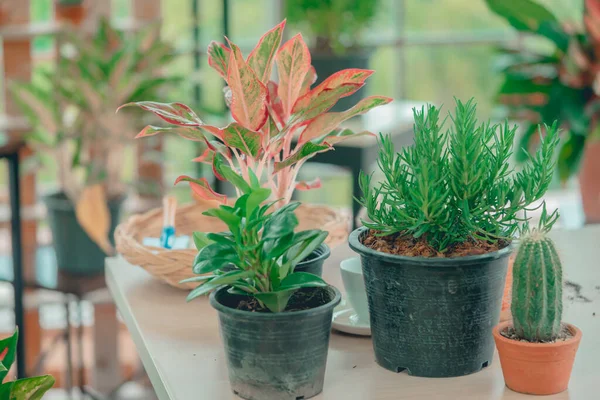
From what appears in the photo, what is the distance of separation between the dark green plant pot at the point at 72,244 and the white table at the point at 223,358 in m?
1.40

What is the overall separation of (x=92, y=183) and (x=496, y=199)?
201 centimetres

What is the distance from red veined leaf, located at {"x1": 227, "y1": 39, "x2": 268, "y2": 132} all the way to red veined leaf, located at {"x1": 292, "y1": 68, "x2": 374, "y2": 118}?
0.05m

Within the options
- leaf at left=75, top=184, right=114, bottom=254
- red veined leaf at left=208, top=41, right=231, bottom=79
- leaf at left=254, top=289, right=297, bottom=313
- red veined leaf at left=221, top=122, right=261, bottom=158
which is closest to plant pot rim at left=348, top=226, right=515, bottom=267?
leaf at left=254, top=289, right=297, bottom=313

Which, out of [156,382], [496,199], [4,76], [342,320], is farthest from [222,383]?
[4,76]

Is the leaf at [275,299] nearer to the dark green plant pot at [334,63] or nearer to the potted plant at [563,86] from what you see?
the dark green plant pot at [334,63]

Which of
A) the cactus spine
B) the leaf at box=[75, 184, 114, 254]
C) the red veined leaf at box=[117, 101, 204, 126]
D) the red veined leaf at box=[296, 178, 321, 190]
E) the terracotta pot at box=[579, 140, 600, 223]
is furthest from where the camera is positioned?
the terracotta pot at box=[579, 140, 600, 223]

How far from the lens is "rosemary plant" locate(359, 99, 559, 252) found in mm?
894

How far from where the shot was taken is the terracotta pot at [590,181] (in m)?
2.96

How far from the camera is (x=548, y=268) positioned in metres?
0.84

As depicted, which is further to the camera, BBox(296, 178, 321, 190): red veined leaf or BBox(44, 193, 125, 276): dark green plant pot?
BBox(44, 193, 125, 276): dark green plant pot

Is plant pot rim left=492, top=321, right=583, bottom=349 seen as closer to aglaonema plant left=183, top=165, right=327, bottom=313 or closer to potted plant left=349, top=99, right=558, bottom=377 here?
potted plant left=349, top=99, right=558, bottom=377

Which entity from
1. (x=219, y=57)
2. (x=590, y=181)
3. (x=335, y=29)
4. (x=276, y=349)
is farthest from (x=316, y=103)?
(x=590, y=181)

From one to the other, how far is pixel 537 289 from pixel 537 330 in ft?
0.18

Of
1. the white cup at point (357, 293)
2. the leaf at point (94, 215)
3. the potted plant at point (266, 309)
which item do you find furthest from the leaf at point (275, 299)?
the leaf at point (94, 215)
